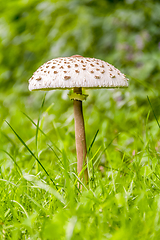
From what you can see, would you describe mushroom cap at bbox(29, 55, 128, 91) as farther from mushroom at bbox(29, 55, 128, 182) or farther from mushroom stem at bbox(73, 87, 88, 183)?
mushroom stem at bbox(73, 87, 88, 183)

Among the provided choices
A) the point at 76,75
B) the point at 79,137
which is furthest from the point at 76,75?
the point at 79,137

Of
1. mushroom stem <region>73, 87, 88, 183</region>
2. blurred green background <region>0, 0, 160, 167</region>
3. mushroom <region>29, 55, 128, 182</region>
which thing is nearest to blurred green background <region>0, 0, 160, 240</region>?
blurred green background <region>0, 0, 160, 167</region>

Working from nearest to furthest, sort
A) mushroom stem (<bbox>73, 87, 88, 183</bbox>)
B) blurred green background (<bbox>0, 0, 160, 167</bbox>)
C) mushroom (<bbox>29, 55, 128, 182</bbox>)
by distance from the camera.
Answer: mushroom (<bbox>29, 55, 128, 182</bbox>) < mushroom stem (<bbox>73, 87, 88, 183</bbox>) < blurred green background (<bbox>0, 0, 160, 167</bbox>)

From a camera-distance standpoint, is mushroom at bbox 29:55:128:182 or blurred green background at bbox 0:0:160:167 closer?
mushroom at bbox 29:55:128:182

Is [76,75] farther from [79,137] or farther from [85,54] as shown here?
[85,54]

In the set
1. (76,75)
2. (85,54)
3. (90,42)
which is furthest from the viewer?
(85,54)

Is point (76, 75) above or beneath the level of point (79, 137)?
above

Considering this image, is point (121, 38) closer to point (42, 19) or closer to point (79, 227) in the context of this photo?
point (42, 19)

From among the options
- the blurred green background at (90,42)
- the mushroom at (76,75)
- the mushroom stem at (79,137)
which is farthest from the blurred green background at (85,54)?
the mushroom at (76,75)

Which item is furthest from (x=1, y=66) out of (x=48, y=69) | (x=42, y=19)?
(x=48, y=69)
